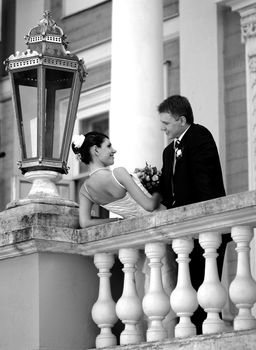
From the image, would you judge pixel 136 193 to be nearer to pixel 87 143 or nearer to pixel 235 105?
pixel 87 143

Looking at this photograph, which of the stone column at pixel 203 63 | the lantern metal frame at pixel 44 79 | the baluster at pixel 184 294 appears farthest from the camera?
the stone column at pixel 203 63

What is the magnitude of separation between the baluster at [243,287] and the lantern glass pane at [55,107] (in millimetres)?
1713

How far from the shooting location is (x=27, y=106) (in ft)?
25.2

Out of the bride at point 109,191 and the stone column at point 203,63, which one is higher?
the stone column at point 203,63

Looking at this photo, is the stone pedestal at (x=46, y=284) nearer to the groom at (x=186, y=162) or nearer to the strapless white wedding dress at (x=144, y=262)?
the strapless white wedding dress at (x=144, y=262)

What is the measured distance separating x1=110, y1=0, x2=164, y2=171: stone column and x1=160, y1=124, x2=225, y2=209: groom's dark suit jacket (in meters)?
3.71

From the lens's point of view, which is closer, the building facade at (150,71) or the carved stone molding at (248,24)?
the building facade at (150,71)

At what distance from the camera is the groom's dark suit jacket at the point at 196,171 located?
700 centimetres

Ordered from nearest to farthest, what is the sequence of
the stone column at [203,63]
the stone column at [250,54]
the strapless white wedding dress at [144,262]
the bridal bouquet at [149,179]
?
the strapless white wedding dress at [144,262] → the bridal bouquet at [149,179] → the stone column at [250,54] → the stone column at [203,63]

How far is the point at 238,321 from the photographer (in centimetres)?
605

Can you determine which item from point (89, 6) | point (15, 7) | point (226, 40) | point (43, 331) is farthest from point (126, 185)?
point (15, 7)

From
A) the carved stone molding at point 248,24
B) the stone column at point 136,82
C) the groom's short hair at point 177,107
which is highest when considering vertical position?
Answer: the carved stone molding at point 248,24

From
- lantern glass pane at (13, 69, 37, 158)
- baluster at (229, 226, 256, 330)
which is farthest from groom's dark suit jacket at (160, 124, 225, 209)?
lantern glass pane at (13, 69, 37, 158)

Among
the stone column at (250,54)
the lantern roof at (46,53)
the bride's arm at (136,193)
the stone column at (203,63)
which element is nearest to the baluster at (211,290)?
the bride's arm at (136,193)
